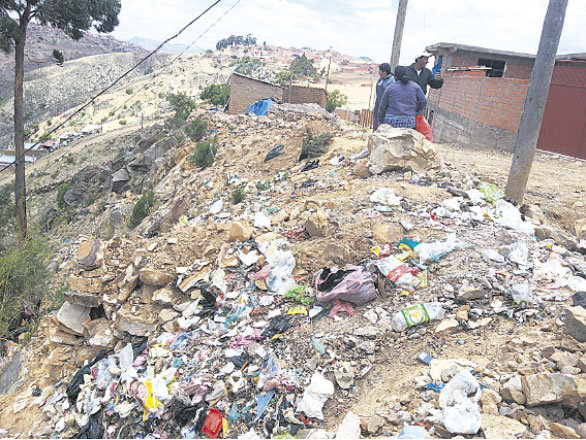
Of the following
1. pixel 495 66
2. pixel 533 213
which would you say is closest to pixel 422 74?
pixel 533 213

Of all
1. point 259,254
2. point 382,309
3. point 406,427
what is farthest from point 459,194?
point 406,427

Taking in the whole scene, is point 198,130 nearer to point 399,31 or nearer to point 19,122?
point 19,122

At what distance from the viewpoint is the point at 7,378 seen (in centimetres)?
420

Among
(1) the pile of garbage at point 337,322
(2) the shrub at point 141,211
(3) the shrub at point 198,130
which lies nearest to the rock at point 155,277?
(1) the pile of garbage at point 337,322

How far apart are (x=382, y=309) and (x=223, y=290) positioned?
1518mm

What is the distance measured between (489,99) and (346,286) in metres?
8.17

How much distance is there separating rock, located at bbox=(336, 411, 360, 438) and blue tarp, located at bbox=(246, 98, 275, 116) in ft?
28.3

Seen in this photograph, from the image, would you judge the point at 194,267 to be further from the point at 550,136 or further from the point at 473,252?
the point at 550,136

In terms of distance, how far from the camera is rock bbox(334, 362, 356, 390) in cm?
250

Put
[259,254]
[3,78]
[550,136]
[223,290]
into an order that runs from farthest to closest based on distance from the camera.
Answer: [3,78]
[550,136]
[259,254]
[223,290]

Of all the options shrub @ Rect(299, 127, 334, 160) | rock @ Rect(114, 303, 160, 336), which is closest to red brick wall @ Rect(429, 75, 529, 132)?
shrub @ Rect(299, 127, 334, 160)

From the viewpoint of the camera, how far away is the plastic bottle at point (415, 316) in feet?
9.16

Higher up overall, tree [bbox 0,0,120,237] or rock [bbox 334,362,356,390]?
tree [bbox 0,0,120,237]

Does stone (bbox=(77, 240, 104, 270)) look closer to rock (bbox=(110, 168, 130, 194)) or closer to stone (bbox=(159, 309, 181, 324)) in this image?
stone (bbox=(159, 309, 181, 324))
